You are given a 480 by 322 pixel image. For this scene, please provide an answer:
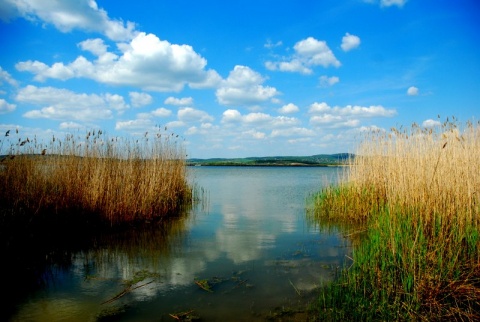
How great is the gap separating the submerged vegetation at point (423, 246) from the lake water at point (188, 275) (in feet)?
2.67

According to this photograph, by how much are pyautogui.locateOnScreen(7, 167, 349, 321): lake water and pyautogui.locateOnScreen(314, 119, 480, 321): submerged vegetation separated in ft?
2.67

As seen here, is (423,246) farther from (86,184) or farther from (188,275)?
(86,184)

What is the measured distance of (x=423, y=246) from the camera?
4645 mm

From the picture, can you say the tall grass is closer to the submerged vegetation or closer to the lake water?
the lake water

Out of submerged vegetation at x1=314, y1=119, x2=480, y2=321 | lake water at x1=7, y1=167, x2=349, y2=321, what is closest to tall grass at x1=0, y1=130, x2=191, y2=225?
lake water at x1=7, y1=167, x2=349, y2=321

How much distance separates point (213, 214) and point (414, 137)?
782 cm

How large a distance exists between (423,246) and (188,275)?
398cm

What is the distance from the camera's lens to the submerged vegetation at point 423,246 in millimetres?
3871

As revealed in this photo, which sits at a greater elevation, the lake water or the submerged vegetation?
the submerged vegetation

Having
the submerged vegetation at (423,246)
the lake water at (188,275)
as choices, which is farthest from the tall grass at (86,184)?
the submerged vegetation at (423,246)

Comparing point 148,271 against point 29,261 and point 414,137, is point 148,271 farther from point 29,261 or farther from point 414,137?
point 414,137

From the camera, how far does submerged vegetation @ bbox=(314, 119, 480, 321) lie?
3.87 m

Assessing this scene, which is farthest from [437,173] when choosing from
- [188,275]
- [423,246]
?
[188,275]

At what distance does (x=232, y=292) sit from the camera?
484 centimetres
